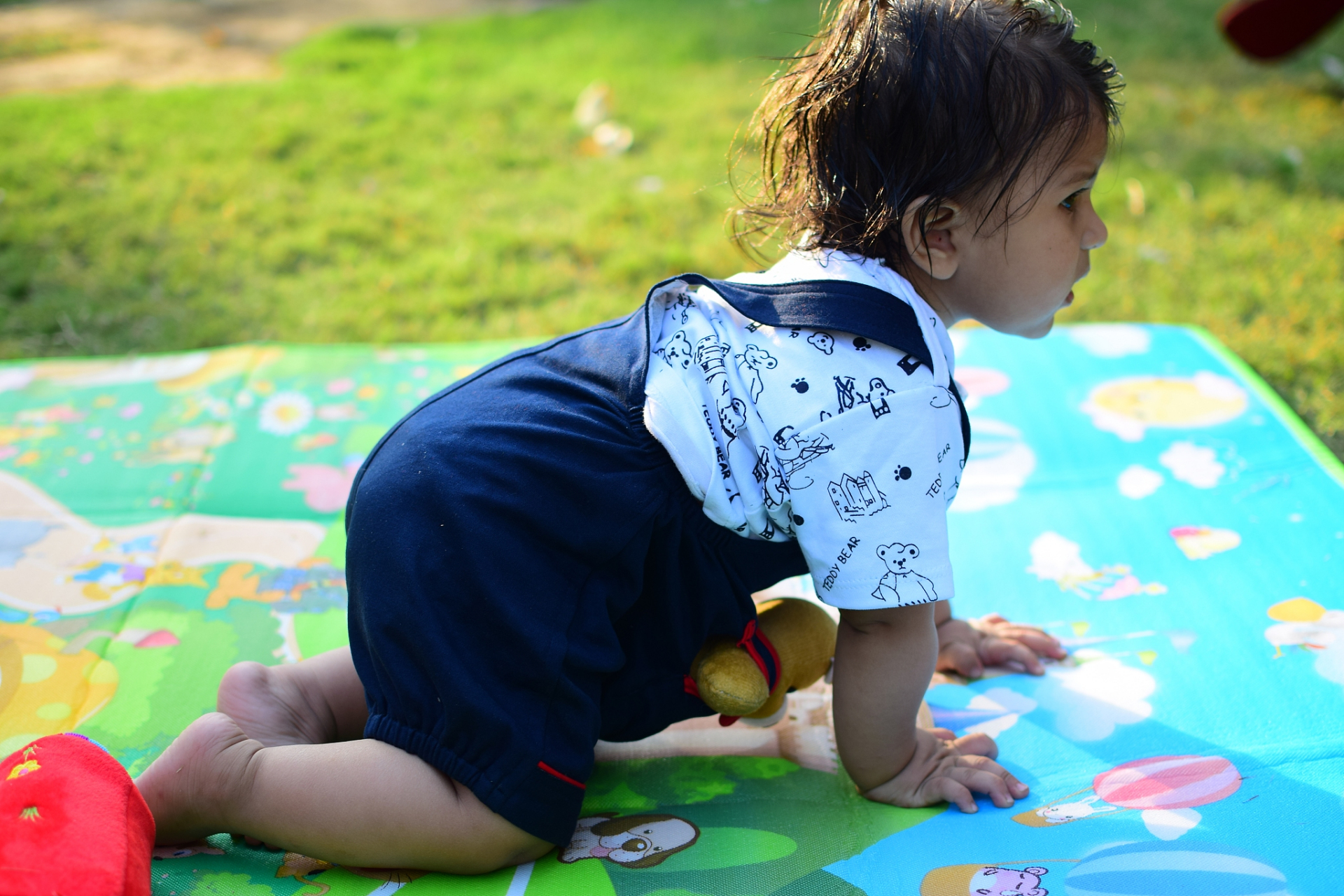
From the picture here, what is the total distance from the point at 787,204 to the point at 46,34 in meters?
4.75

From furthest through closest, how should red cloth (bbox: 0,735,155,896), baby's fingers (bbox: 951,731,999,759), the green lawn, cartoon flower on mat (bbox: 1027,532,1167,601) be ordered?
the green lawn → cartoon flower on mat (bbox: 1027,532,1167,601) → baby's fingers (bbox: 951,731,999,759) → red cloth (bbox: 0,735,155,896)

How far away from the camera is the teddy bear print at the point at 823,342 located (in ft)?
3.98

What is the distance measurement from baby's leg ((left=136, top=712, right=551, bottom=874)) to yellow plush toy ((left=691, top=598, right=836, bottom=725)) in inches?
10.6

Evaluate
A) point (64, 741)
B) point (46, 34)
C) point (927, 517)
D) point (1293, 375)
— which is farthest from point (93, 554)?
point (46, 34)

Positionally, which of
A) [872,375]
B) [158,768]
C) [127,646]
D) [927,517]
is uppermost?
[872,375]

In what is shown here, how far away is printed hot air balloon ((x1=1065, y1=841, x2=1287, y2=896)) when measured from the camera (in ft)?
3.69

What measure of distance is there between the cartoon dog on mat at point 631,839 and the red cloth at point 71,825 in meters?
0.46

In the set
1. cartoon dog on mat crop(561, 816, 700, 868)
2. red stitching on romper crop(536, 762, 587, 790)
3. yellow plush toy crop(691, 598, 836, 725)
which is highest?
yellow plush toy crop(691, 598, 836, 725)

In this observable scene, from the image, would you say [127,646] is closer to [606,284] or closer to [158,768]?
[158,768]

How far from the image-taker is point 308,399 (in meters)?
2.20

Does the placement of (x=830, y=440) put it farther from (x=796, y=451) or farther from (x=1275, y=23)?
(x=1275, y=23)

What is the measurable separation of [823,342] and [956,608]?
2.09 ft

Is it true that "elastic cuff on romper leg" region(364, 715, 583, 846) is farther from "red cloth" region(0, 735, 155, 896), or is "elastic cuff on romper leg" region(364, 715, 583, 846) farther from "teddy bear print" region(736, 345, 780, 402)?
"teddy bear print" region(736, 345, 780, 402)

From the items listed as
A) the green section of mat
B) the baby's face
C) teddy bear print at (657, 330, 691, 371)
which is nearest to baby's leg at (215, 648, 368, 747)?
the green section of mat
